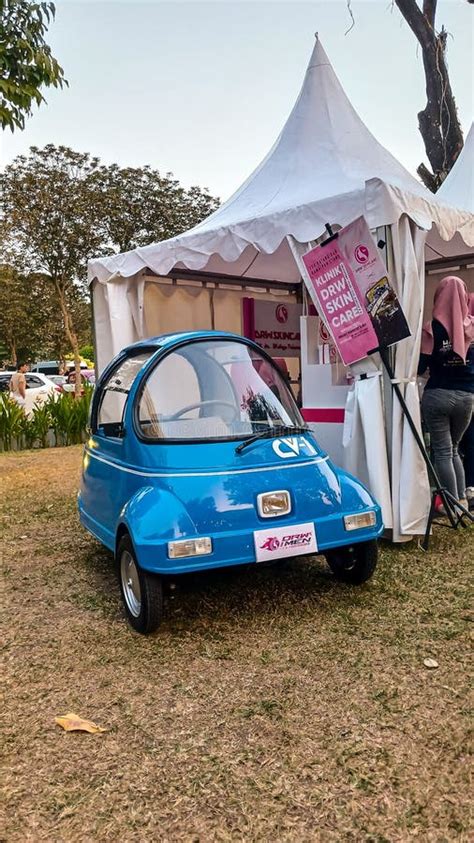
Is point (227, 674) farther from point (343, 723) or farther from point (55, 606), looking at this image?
point (55, 606)

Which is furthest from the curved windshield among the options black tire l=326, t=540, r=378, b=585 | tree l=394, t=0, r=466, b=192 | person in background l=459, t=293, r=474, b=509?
tree l=394, t=0, r=466, b=192

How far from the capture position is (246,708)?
8.84 ft

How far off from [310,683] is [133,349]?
8.42 feet

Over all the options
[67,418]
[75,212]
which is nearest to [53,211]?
[75,212]

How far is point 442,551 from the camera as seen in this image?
4.63 m

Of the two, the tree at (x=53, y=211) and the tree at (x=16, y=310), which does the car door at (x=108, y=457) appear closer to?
the tree at (x=53, y=211)

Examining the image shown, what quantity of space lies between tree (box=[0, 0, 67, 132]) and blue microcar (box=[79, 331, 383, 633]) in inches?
105

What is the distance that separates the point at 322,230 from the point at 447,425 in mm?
1891

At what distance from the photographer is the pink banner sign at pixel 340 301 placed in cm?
482

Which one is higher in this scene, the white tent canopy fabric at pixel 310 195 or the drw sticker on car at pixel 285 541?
the white tent canopy fabric at pixel 310 195

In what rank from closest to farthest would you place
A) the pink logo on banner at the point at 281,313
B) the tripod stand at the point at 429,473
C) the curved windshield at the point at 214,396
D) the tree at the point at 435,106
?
the curved windshield at the point at 214,396
the tripod stand at the point at 429,473
the pink logo on banner at the point at 281,313
the tree at the point at 435,106

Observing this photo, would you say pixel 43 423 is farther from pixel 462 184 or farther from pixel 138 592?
pixel 138 592

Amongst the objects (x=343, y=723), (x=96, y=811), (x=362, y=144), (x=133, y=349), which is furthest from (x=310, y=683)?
(x=362, y=144)

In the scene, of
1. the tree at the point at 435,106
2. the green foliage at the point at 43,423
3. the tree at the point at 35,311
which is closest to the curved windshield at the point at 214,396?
the green foliage at the point at 43,423
